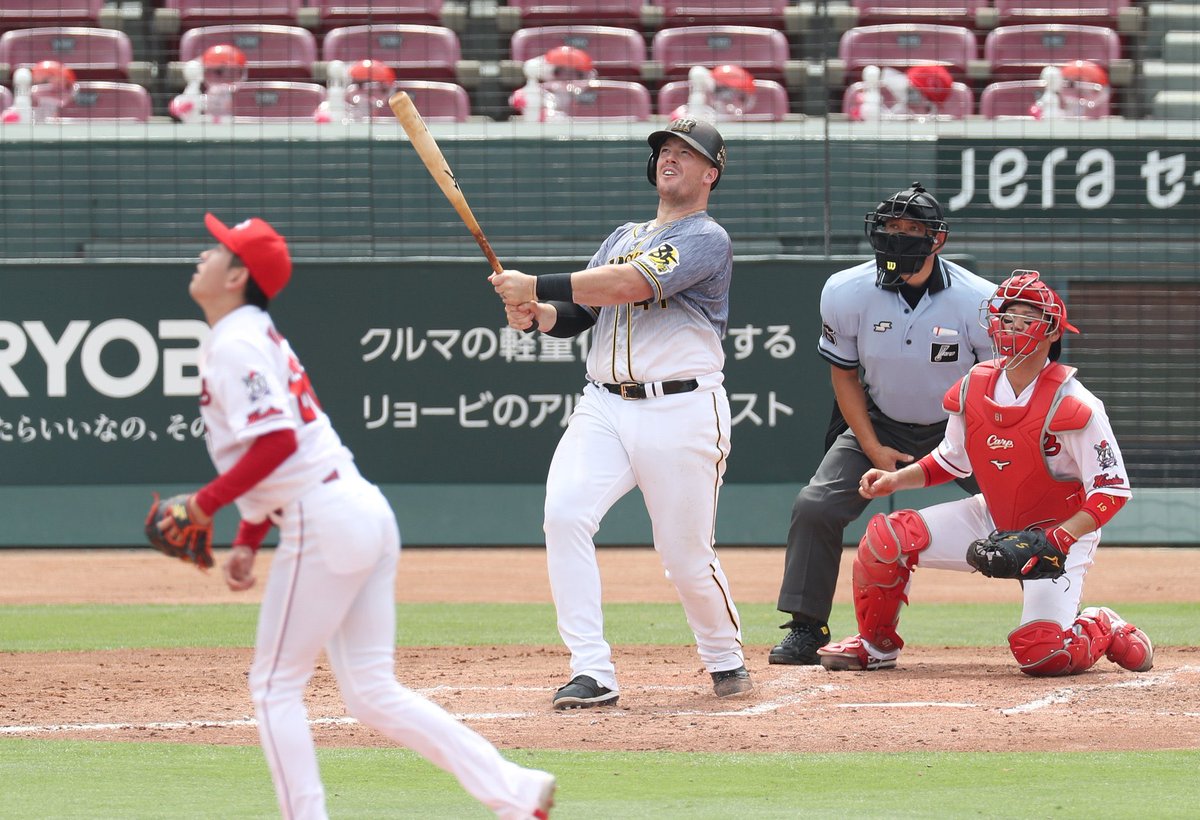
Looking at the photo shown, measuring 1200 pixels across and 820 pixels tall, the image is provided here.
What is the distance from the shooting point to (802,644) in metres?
6.90

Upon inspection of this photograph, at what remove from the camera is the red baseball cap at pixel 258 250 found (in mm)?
3736

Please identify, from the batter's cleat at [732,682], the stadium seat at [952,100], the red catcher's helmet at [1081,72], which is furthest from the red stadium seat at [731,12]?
the batter's cleat at [732,682]

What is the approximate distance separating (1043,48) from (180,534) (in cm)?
1237

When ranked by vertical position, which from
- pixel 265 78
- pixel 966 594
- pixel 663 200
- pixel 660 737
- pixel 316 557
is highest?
pixel 265 78

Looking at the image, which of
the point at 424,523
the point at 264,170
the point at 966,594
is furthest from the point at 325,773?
the point at 264,170

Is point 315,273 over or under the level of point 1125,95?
under

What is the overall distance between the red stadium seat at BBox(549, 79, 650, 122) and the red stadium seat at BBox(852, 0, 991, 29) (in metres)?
2.58

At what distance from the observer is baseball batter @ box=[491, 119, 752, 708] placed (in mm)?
5730

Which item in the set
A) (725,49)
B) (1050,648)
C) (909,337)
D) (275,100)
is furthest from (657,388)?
(725,49)

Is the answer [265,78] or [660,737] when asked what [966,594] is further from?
[265,78]

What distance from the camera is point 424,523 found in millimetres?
11812

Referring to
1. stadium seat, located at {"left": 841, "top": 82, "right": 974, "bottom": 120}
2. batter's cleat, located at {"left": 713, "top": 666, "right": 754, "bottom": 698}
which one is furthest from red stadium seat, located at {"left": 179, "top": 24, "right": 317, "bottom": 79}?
batter's cleat, located at {"left": 713, "top": 666, "right": 754, "bottom": 698}

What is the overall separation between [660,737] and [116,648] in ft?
11.7

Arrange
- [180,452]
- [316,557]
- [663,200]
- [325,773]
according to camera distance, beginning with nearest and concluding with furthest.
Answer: [316,557]
[325,773]
[663,200]
[180,452]
